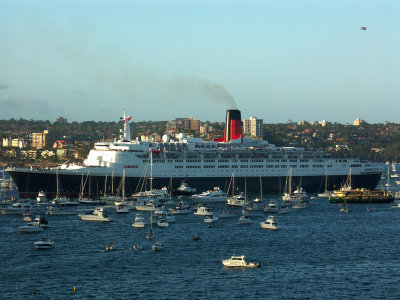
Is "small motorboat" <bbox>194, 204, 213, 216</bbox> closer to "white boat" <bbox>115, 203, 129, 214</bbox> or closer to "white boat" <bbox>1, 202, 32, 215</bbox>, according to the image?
"white boat" <bbox>115, 203, 129, 214</bbox>

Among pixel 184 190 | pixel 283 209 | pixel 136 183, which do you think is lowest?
pixel 283 209

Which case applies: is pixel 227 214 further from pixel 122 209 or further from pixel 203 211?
pixel 122 209

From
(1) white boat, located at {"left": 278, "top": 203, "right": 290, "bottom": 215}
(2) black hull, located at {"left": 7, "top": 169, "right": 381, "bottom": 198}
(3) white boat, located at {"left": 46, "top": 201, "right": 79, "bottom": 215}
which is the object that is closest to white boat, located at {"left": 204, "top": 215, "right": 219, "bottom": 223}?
(1) white boat, located at {"left": 278, "top": 203, "right": 290, "bottom": 215}

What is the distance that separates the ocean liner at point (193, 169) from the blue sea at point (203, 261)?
21.7m

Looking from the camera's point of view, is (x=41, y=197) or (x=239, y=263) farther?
(x=41, y=197)

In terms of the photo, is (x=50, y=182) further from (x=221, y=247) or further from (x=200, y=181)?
(x=221, y=247)

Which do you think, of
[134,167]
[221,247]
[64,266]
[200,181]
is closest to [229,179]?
[200,181]

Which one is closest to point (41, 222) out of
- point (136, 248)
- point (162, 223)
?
point (162, 223)

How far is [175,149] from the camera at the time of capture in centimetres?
10888

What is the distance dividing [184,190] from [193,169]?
508 centimetres

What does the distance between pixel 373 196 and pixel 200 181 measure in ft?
78.1

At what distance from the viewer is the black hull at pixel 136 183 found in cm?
9781

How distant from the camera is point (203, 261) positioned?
54.5 m

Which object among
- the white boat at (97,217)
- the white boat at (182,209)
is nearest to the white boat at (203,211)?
the white boat at (182,209)
